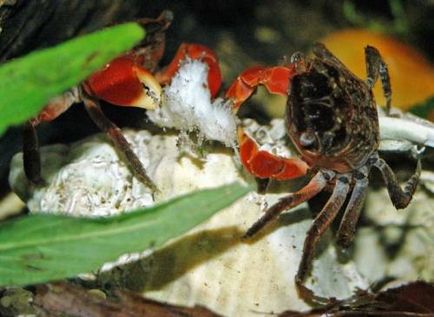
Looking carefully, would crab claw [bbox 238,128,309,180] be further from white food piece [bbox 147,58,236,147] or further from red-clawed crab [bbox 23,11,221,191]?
red-clawed crab [bbox 23,11,221,191]

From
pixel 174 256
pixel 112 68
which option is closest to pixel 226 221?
pixel 174 256

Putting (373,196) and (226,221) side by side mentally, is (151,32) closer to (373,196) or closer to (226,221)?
(226,221)

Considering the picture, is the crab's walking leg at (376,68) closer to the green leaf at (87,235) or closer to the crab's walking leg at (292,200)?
the crab's walking leg at (292,200)

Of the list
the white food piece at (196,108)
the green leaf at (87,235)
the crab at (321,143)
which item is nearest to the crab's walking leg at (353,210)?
the crab at (321,143)

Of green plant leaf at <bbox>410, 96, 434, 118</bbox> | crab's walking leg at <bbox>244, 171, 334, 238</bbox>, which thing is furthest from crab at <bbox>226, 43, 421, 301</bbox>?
green plant leaf at <bbox>410, 96, 434, 118</bbox>

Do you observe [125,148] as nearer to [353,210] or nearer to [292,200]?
[292,200]

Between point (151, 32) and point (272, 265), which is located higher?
point (151, 32)
